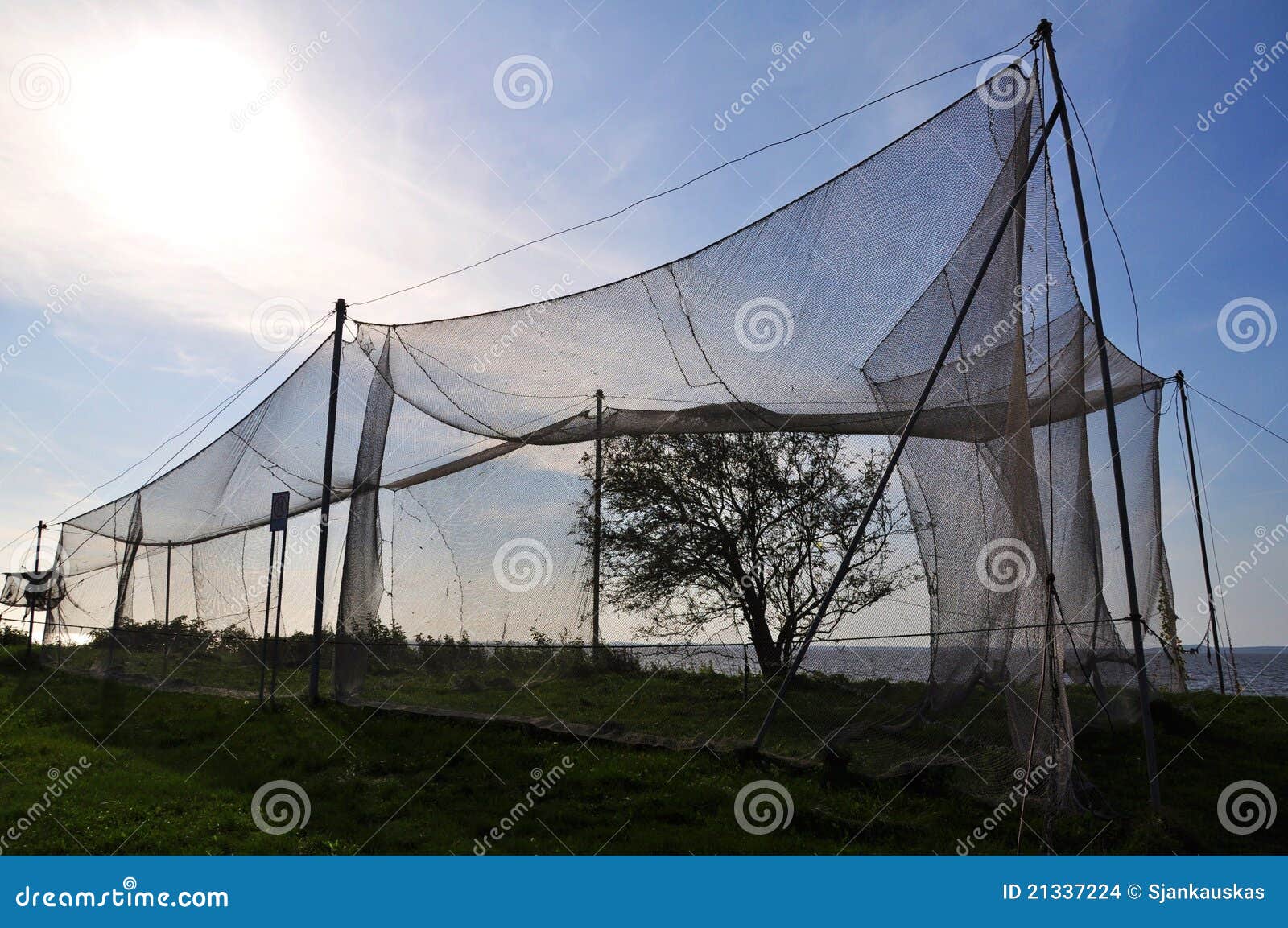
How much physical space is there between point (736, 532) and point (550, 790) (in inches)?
89.0

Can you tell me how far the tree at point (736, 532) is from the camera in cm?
635

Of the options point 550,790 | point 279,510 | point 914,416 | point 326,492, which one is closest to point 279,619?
point 279,510

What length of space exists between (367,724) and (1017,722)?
203 inches

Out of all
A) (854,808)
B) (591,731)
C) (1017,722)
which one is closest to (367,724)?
(591,731)

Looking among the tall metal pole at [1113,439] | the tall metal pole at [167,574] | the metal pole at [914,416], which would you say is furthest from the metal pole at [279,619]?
the tall metal pole at [1113,439]

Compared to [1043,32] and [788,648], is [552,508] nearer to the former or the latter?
[788,648]

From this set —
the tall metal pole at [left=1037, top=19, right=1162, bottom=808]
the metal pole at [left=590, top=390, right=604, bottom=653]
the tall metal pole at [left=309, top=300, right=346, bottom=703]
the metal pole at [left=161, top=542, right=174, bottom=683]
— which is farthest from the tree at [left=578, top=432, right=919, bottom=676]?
the metal pole at [left=161, top=542, right=174, bottom=683]

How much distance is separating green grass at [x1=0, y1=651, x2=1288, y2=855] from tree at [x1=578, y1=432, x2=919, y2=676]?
1.92ft

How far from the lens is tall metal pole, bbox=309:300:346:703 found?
8680mm

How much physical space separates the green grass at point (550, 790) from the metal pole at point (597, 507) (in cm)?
47

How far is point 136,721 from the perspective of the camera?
8.54m

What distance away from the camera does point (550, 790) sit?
5.59 meters

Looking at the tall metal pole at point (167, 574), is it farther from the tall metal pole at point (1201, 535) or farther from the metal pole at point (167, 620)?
the tall metal pole at point (1201, 535)

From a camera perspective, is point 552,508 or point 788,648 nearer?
point 788,648
